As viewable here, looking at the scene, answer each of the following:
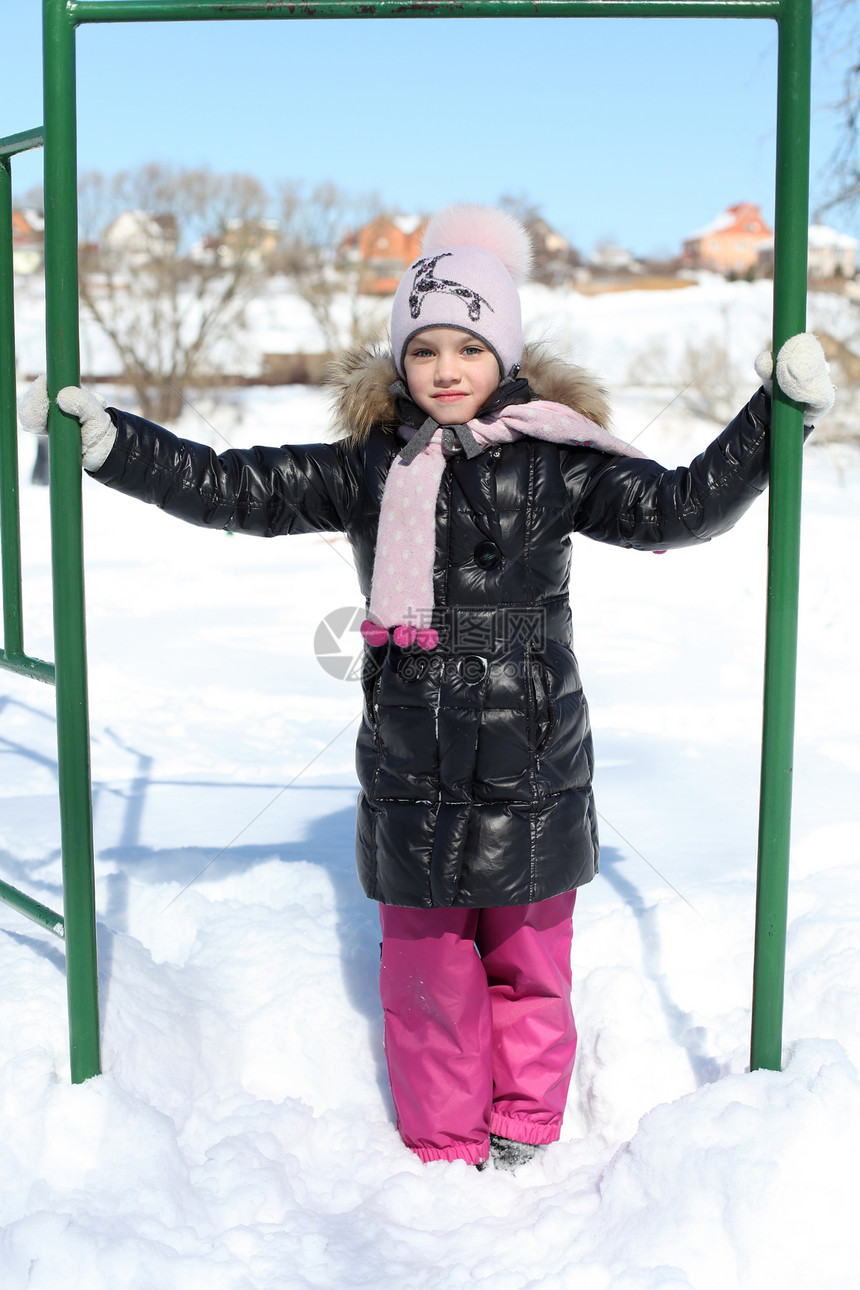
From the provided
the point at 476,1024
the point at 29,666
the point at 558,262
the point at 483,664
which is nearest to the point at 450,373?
the point at 483,664

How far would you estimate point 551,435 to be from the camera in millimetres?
1857

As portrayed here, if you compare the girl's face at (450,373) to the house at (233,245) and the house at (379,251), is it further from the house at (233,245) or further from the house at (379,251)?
the house at (379,251)

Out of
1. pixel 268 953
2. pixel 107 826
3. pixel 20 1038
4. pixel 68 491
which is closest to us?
pixel 68 491

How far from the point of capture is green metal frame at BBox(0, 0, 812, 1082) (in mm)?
1657

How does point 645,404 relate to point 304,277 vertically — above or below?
below

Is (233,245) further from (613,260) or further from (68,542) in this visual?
(68,542)

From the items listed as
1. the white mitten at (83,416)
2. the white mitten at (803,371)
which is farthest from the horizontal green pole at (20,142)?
the white mitten at (803,371)

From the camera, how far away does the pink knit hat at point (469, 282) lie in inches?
74.2

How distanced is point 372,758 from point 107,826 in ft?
5.90

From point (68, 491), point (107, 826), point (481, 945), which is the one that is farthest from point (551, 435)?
point (107, 826)

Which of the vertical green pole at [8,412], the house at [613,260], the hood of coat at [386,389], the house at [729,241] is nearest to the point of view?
the hood of coat at [386,389]

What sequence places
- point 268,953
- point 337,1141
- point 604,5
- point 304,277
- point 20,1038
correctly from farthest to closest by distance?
point 304,277, point 268,953, point 337,1141, point 20,1038, point 604,5

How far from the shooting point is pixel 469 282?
6.23ft

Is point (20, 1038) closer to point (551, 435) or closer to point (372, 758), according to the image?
point (372, 758)
